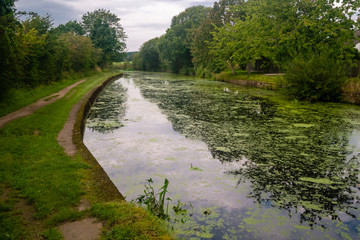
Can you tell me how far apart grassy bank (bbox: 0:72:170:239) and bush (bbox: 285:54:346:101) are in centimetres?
1241

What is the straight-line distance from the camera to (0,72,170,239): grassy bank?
10.0 feet

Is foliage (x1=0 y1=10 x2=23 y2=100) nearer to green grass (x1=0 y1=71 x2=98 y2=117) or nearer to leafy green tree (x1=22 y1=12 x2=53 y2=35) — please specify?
green grass (x1=0 y1=71 x2=98 y2=117)

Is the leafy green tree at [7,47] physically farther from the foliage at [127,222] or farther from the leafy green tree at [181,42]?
the leafy green tree at [181,42]

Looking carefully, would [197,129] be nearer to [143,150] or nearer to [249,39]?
[143,150]

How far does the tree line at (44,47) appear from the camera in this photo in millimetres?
9120

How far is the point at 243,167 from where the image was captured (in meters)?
5.64

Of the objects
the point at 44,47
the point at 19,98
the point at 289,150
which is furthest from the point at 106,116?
the point at 44,47

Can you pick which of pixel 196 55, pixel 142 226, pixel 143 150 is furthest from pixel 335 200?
pixel 196 55

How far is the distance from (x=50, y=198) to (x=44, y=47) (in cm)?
1685

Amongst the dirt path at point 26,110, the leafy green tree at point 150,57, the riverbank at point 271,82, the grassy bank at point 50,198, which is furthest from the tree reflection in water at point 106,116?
the leafy green tree at point 150,57

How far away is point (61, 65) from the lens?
21.9 m

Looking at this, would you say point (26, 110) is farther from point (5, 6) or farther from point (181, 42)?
point (181, 42)

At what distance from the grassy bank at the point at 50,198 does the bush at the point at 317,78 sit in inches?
489

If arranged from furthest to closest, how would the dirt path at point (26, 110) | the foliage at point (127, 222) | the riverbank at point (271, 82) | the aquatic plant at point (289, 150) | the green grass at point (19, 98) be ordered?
1. the riverbank at point (271, 82)
2. the green grass at point (19, 98)
3. the dirt path at point (26, 110)
4. the aquatic plant at point (289, 150)
5. the foliage at point (127, 222)
